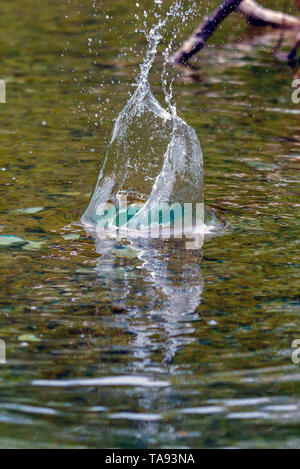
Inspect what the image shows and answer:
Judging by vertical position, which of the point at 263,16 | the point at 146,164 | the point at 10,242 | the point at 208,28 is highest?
the point at 263,16

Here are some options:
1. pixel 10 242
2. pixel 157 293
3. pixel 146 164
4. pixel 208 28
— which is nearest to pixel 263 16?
pixel 208 28

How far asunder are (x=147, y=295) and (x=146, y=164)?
162 cm

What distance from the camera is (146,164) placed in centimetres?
516

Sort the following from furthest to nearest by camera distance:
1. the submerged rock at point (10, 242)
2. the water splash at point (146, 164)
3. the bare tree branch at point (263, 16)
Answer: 1. the bare tree branch at point (263, 16)
2. the water splash at point (146, 164)
3. the submerged rock at point (10, 242)

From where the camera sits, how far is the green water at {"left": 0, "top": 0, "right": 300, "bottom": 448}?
9.11 ft

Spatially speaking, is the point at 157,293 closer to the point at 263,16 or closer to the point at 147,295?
the point at 147,295

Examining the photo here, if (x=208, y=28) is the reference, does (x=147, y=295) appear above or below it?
below

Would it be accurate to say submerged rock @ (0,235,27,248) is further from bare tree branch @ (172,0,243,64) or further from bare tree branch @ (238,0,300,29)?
bare tree branch @ (238,0,300,29)

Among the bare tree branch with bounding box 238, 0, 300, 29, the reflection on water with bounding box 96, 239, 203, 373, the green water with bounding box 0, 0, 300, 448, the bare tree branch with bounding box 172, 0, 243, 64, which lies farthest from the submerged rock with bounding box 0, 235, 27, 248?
the bare tree branch with bounding box 238, 0, 300, 29

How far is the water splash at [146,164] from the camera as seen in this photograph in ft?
15.3

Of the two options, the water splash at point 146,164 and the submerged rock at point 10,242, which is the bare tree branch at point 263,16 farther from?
the submerged rock at point 10,242

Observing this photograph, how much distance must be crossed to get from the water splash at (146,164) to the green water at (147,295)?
19cm

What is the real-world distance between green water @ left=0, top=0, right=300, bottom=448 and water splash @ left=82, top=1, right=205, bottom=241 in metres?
0.19

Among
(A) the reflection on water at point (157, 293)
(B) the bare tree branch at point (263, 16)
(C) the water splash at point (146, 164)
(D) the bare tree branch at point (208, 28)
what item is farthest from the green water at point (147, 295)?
(B) the bare tree branch at point (263, 16)
